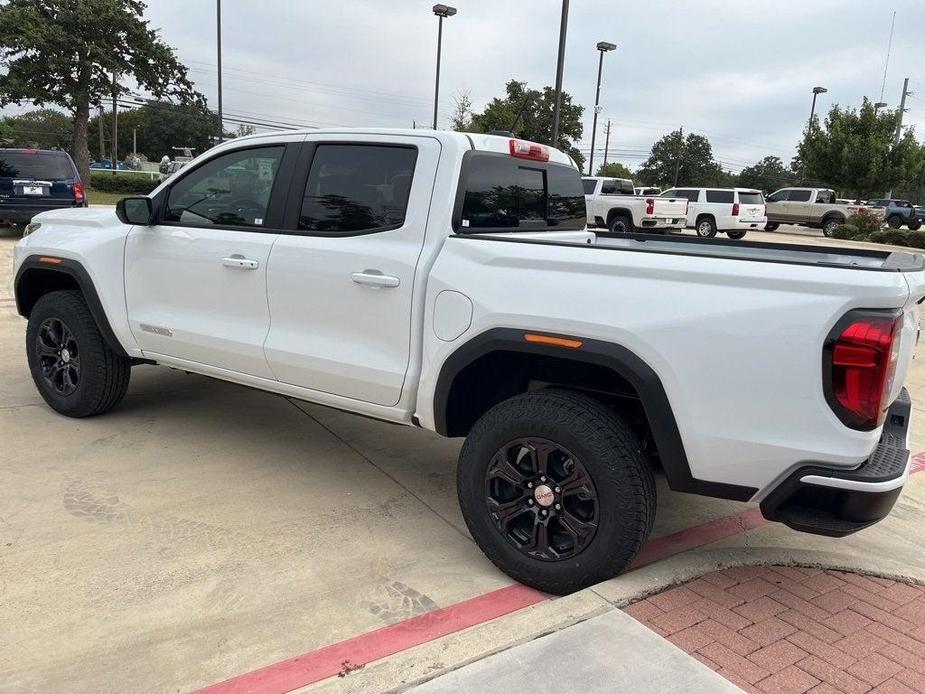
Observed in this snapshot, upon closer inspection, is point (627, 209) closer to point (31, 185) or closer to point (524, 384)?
point (31, 185)

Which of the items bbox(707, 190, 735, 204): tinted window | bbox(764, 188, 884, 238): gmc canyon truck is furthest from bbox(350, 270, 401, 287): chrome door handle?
bbox(764, 188, 884, 238): gmc canyon truck

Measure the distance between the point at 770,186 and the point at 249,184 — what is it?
3822 inches

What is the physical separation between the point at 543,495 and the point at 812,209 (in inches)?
1224

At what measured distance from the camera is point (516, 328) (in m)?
2.98

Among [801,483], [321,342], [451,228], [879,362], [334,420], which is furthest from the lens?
[334,420]

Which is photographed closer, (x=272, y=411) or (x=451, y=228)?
(x=451, y=228)

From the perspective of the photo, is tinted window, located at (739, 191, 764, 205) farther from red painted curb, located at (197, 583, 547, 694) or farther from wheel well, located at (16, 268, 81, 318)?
red painted curb, located at (197, 583, 547, 694)

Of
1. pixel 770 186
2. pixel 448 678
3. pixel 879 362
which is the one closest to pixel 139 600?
pixel 448 678

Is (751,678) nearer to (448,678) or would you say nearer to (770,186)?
(448,678)

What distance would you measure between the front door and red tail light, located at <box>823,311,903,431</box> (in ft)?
8.50

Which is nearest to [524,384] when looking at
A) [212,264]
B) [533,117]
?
[212,264]

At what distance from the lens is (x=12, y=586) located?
2977mm

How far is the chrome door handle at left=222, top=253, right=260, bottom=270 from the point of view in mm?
3832

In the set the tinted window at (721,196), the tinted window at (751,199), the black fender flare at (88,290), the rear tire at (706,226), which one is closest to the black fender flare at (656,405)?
the black fender flare at (88,290)
